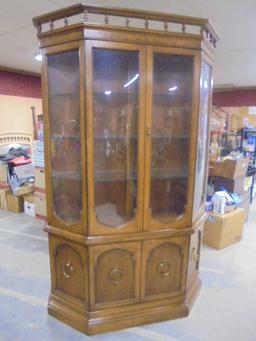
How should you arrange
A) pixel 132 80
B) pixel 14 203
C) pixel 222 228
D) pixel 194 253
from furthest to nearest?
pixel 14 203 → pixel 222 228 → pixel 194 253 → pixel 132 80

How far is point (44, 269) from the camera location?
8.60ft

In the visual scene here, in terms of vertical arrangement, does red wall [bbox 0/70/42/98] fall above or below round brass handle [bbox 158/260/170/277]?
above

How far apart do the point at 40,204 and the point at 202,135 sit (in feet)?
8.88

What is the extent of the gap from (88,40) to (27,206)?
128 inches

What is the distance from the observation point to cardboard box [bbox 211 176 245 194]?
344cm

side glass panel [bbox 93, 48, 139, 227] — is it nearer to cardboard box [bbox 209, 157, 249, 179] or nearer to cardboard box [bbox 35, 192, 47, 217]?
cardboard box [bbox 209, 157, 249, 179]

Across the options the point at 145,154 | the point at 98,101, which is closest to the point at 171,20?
the point at 98,101

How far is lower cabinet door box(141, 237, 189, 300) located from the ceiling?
5.83ft

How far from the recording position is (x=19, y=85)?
490cm

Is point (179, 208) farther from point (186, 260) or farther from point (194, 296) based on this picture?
point (194, 296)

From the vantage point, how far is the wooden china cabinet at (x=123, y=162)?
1.60m

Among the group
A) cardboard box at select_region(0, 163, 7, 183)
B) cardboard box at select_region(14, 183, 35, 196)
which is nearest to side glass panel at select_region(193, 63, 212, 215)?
cardboard box at select_region(14, 183, 35, 196)

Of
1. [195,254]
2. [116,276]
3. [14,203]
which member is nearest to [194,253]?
[195,254]

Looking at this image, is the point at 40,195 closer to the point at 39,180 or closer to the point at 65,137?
the point at 39,180
